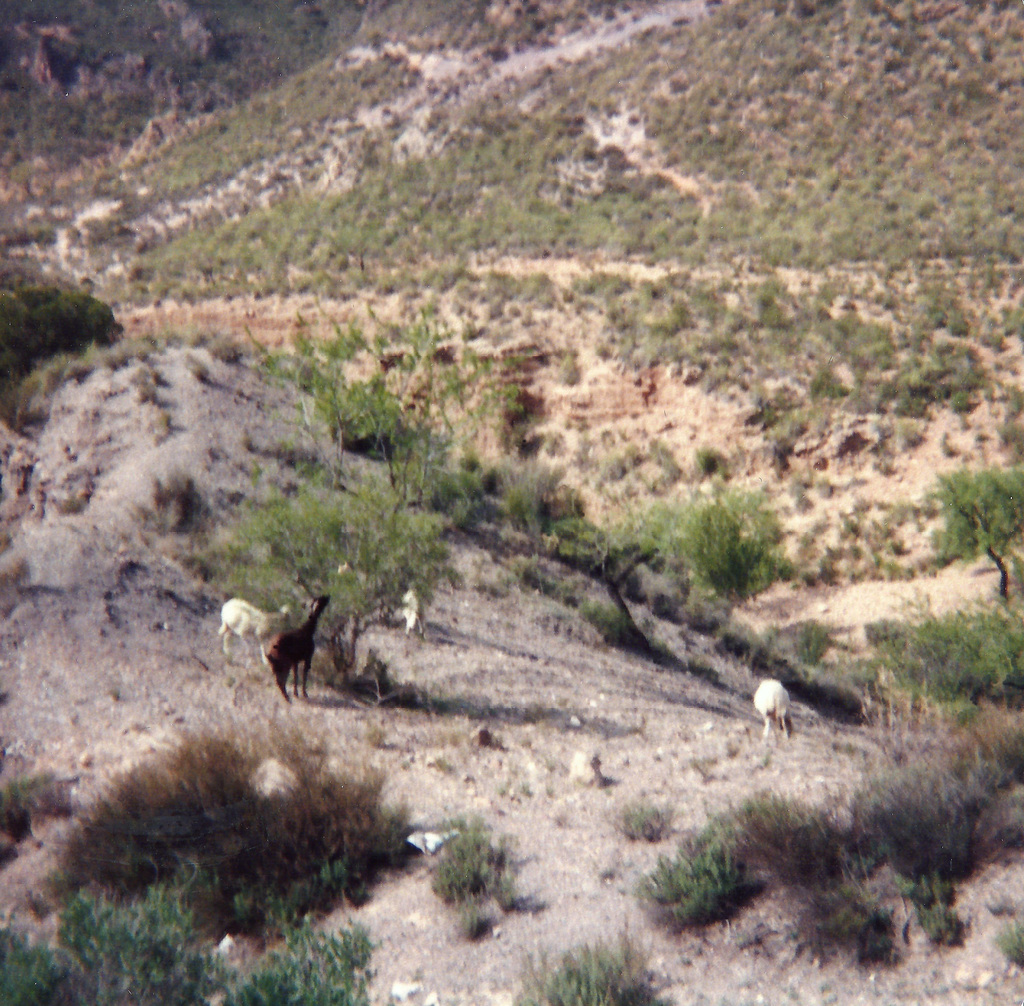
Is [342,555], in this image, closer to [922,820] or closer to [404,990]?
[404,990]

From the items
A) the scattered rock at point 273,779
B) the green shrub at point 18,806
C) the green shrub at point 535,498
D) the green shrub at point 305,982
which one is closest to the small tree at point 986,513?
the green shrub at point 535,498

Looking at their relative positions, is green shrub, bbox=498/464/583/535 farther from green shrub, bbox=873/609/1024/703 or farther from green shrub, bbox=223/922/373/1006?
green shrub, bbox=223/922/373/1006

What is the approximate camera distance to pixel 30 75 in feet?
170

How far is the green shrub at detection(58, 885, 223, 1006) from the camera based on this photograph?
11.1 ft

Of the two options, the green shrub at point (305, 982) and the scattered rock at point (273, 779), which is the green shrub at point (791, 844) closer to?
the green shrub at point (305, 982)

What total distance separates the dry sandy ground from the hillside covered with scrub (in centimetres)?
4

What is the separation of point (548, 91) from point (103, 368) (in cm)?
2944

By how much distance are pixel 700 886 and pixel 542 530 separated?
40.7 ft

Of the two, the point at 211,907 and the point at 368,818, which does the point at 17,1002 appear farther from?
the point at 368,818

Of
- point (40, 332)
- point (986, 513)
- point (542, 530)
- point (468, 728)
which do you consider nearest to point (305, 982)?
point (468, 728)

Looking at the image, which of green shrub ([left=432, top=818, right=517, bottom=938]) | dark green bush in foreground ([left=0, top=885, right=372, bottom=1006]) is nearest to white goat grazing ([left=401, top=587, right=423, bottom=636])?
green shrub ([left=432, top=818, right=517, bottom=938])

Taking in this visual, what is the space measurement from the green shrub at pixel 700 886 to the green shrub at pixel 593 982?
1.88 ft

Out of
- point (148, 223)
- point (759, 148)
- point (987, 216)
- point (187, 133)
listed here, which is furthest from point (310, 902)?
point (187, 133)

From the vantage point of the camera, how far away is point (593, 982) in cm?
397
